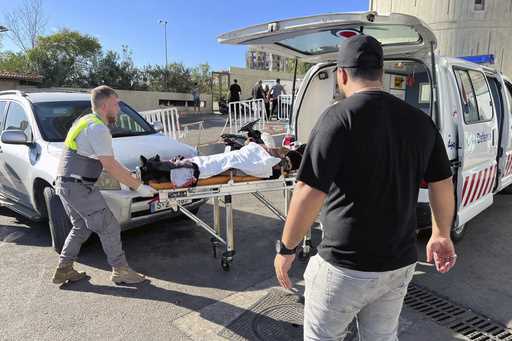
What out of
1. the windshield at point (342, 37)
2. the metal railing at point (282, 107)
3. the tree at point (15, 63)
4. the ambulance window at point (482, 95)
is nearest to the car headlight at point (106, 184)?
the windshield at point (342, 37)

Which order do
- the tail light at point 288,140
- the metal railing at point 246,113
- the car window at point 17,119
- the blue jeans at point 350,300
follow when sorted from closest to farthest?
the blue jeans at point 350,300 → the car window at point 17,119 → the tail light at point 288,140 → the metal railing at point 246,113

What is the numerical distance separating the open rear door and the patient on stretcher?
1.03 m

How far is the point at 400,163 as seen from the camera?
1.71 metres

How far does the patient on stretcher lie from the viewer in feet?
11.6

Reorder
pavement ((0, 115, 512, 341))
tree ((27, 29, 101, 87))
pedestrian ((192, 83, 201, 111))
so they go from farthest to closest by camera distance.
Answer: tree ((27, 29, 101, 87))
pedestrian ((192, 83, 201, 111))
pavement ((0, 115, 512, 341))

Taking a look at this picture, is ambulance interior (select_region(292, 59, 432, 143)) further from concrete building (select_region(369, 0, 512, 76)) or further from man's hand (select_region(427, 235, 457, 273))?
concrete building (select_region(369, 0, 512, 76))

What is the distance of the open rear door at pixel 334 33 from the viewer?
3230 millimetres

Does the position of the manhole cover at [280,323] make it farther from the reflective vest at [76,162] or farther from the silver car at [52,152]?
the reflective vest at [76,162]

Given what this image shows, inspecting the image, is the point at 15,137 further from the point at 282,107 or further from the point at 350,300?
the point at 282,107

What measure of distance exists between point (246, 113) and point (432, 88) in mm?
10053

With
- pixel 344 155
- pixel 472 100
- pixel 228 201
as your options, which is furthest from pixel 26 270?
pixel 472 100

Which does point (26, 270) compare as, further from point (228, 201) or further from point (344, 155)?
point (344, 155)

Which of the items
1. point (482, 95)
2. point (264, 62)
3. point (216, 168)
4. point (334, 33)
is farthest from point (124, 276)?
point (264, 62)

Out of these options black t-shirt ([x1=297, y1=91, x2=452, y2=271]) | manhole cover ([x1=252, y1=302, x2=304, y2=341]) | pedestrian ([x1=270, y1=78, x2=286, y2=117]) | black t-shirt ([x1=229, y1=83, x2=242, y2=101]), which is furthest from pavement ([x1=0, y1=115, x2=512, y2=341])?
black t-shirt ([x1=229, y1=83, x2=242, y2=101])
